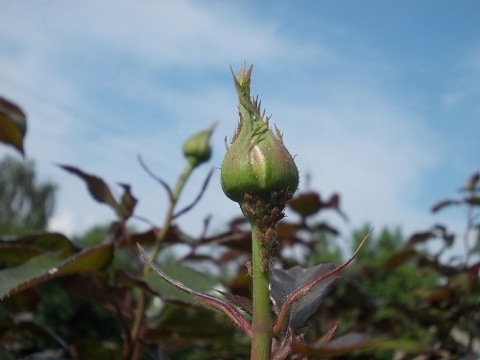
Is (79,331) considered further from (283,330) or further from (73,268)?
(283,330)

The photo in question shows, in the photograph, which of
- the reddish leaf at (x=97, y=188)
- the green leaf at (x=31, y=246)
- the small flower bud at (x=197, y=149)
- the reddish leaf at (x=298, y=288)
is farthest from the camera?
the small flower bud at (x=197, y=149)

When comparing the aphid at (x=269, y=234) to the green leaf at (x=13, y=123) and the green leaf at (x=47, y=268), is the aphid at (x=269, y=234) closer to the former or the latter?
the green leaf at (x=47, y=268)

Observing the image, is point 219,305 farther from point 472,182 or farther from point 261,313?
point 472,182

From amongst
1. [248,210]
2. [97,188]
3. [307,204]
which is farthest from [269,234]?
[307,204]

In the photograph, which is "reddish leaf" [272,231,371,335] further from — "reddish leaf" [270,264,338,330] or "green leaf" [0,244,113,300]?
"green leaf" [0,244,113,300]

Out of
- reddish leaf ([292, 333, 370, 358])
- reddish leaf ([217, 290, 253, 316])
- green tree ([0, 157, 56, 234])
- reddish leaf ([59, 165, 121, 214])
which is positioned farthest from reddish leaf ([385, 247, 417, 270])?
green tree ([0, 157, 56, 234])

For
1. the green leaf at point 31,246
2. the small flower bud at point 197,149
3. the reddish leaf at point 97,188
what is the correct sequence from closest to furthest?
the green leaf at point 31,246, the reddish leaf at point 97,188, the small flower bud at point 197,149

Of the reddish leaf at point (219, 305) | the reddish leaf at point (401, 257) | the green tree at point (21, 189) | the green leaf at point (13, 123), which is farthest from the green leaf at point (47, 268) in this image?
the green tree at point (21, 189)
